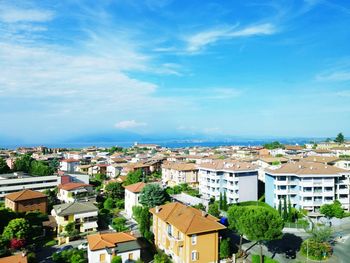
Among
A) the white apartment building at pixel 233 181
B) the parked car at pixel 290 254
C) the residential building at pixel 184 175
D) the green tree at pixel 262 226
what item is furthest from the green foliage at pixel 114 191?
the parked car at pixel 290 254

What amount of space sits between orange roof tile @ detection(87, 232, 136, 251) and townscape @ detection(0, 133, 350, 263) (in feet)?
0.33

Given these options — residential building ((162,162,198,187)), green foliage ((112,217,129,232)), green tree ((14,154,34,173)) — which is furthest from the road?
green tree ((14,154,34,173))

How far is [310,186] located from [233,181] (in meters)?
12.5

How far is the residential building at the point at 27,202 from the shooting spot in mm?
45906

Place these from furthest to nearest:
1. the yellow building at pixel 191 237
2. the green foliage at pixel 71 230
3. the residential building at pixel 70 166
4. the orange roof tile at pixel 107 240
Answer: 1. the residential building at pixel 70 166
2. the green foliage at pixel 71 230
3. the orange roof tile at pixel 107 240
4. the yellow building at pixel 191 237

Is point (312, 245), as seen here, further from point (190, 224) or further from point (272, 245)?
point (190, 224)

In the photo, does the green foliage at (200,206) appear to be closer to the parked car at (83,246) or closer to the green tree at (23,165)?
the parked car at (83,246)

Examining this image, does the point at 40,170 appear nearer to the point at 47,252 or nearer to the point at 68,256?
the point at 47,252

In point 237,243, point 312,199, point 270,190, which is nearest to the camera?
point 237,243

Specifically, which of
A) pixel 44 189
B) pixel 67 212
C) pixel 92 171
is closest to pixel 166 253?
pixel 67 212

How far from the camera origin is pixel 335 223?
43406 mm

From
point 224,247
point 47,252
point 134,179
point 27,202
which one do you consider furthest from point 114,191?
point 224,247

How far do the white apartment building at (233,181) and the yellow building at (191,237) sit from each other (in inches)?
907

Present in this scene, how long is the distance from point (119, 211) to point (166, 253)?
71.0 feet
